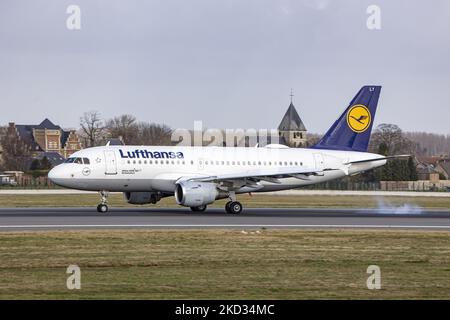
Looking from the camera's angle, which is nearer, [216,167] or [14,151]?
[216,167]

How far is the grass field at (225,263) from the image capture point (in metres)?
19.8

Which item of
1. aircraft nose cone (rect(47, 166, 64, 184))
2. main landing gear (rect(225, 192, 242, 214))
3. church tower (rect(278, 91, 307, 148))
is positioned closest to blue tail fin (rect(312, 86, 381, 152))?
main landing gear (rect(225, 192, 242, 214))

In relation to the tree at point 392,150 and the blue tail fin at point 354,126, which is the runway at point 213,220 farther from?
the tree at point 392,150

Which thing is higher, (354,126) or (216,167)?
(354,126)

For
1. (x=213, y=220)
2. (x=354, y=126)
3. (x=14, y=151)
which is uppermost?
(x=354, y=126)

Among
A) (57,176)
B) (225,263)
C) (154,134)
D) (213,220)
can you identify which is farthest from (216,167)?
(154,134)

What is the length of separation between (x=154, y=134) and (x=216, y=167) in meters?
70.3

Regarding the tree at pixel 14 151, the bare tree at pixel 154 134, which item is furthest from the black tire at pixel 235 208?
the tree at pixel 14 151

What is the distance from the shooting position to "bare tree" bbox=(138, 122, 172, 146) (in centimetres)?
11150

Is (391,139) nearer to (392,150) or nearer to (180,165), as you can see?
(392,150)

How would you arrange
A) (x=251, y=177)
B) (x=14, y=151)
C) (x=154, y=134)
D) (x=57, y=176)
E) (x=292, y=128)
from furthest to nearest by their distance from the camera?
1. (x=292, y=128)
2. (x=14, y=151)
3. (x=154, y=134)
4. (x=251, y=177)
5. (x=57, y=176)

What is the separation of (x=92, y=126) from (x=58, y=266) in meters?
102

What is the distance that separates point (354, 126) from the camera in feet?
175
